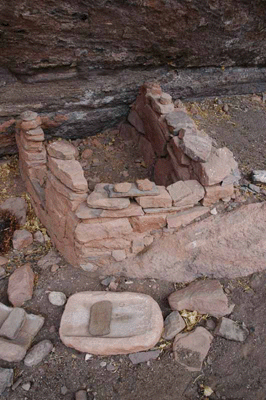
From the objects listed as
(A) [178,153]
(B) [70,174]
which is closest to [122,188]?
(B) [70,174]

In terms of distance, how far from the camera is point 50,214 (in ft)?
14.9

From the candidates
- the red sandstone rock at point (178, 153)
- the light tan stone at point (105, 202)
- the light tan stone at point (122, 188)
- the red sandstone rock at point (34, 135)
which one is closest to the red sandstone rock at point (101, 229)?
the light tan stone at point (105, 202)

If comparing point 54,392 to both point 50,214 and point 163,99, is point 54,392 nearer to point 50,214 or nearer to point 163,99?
point 50,214

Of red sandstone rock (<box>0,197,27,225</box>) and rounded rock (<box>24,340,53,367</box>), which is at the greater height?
rounded rock (<box>24,340,53,367</box>)

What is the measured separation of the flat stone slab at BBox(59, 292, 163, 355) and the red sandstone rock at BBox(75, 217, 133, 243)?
0.55 metres

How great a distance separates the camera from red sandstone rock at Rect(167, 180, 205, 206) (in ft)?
13.3

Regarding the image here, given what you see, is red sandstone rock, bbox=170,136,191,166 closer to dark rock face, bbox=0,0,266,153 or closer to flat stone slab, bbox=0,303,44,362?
dark rock face, bbox=0,0,266,153

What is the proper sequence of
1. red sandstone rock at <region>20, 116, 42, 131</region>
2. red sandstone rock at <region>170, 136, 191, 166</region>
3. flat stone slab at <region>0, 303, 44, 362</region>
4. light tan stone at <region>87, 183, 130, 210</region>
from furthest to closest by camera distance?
red sandstone rock at <region>20, 116, 42, 131</region>, red sandstone rock at <region>170, 136, 191, 166</region>, light tan stone at <region>87, 183, 130, 210</region>, flat stone slab at <region>0, 303, 44, 362</region>

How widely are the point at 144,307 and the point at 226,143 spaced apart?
2.53m

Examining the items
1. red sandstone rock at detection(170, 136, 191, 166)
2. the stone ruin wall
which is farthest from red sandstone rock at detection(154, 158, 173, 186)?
red sandstone rock at detection(170, 136, 191, 166)

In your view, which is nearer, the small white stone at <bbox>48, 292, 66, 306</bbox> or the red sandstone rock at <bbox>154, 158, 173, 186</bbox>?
the small white stone at <bbox>48, 292, 66, 306</bbox>

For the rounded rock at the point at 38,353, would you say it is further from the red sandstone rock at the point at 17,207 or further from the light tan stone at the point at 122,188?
the red sandstone rock at the point at 17,207

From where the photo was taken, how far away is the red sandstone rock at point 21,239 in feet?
15.2

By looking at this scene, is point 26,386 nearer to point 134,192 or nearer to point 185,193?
point 134,192
